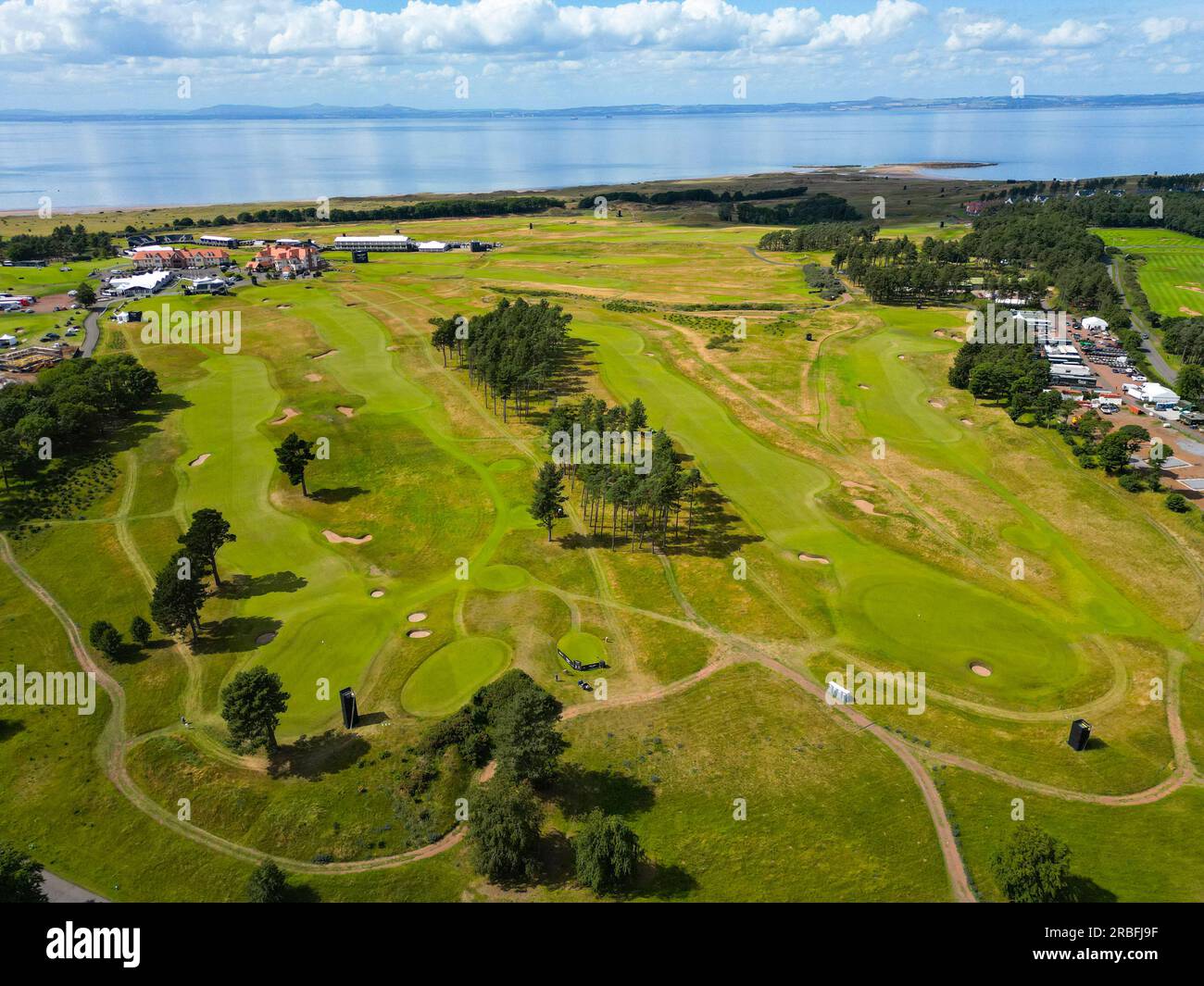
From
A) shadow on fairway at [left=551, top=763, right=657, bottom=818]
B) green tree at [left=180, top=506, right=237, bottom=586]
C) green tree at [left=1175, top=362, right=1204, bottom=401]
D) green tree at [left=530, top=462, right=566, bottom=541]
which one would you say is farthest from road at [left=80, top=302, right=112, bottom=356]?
green tree at [left=1175, top=362, right=1204, bottom=401]

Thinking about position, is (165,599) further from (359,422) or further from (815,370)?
(815,370)

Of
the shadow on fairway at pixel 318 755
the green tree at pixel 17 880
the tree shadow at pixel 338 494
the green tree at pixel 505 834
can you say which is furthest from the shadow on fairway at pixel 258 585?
the green tree at pixel 505 834

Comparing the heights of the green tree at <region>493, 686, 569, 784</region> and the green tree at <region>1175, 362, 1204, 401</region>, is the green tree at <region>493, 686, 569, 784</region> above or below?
below

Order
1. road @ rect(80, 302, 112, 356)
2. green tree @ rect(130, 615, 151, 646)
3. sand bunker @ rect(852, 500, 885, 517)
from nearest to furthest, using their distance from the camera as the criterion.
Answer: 1. green tree @ rect(130, 615, 151, 646)
2. sand bunker @ rect(852, 500, 885, 517)
3. road @ rect(80, 302, 112, 356)

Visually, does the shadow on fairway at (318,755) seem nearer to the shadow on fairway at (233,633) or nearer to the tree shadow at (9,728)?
the shadow on fairway at (233,633)

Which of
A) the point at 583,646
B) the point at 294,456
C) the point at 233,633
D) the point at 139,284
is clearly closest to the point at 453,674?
the point at 583,646

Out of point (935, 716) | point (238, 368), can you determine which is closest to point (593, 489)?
point (935, 716)

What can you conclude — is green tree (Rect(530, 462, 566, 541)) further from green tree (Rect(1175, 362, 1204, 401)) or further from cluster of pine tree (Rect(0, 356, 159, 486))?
green tree (Rect(1175, 362, 1204, 401))

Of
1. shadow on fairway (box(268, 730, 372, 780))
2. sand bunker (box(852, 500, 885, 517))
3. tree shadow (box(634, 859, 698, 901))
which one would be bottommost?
tree shadow (box(634, 859, 698, 901))
